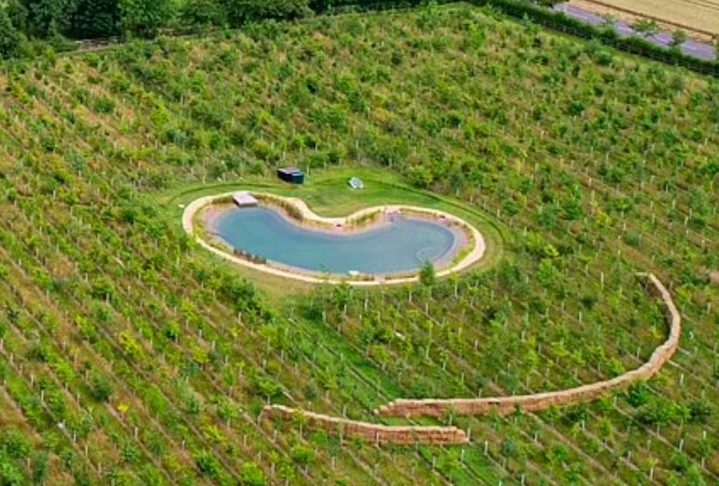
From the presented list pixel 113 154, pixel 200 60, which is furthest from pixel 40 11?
pixel 113 154

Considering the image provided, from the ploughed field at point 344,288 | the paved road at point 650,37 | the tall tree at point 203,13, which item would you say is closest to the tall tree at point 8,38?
the ploughed field at point 344,288

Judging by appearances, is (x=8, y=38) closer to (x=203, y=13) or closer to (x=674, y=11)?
(x=203, y=13)

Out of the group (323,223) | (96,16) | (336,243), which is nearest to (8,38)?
(96,16)

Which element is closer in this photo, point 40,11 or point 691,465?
point 691,465

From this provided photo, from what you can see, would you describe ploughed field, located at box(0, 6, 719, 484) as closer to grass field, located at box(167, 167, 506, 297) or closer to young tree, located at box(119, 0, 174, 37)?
grass field, located at box(167, 167, 506, 297)

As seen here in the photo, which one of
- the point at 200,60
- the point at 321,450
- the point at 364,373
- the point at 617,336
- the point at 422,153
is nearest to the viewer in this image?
the point at 321,450

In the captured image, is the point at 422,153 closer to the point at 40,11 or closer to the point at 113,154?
the point at 113,154

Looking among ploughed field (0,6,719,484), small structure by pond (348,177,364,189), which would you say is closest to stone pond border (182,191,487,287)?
ploughed field (0,6,719,484)

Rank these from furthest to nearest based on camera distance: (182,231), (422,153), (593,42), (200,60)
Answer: (593,42), (200,60), (422,153), (182,231)
